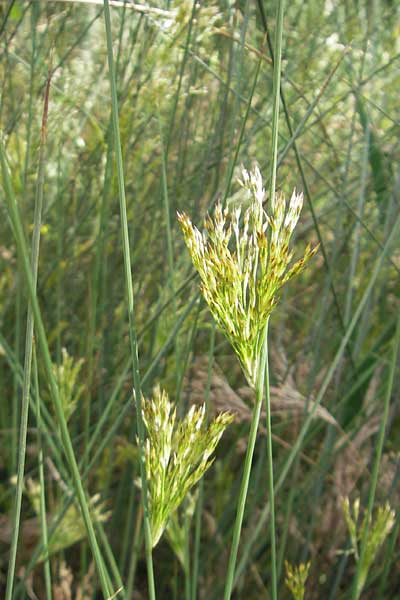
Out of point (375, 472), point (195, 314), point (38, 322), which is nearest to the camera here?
point (38, 322)

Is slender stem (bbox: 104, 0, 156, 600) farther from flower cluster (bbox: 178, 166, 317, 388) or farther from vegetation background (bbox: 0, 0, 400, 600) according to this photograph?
vegetation background (bbox: 0, 0, 400, 600)

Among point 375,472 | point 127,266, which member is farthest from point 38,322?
point 375,472

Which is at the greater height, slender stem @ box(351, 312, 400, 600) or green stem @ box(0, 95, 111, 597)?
green stem @ box(0, 95, 111, 597)

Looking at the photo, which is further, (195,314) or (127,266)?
(195,314)

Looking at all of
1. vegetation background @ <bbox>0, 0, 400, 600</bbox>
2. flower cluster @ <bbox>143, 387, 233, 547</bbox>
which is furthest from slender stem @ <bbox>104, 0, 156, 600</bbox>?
vegetation background @ <bbox>0, 0, 400, 600</bbox>

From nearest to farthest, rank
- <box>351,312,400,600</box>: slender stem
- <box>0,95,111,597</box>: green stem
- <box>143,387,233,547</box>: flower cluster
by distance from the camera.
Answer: <box>0,95,111,597</box>: green stem → <box>143,387,233,547</box>: flower cluster → <box>351,312,400,600</box>: slender stem

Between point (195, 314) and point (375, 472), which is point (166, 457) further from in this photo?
point (195, 314)

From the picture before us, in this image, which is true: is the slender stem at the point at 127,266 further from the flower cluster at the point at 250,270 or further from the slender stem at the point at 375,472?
the slender stem at the point at 375,472
